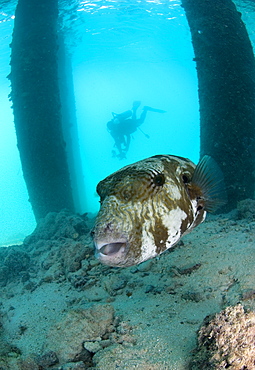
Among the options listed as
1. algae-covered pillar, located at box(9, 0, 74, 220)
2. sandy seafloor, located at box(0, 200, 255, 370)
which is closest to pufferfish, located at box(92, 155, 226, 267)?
sandy seafloor, located at box(0, 200, 255, 370)

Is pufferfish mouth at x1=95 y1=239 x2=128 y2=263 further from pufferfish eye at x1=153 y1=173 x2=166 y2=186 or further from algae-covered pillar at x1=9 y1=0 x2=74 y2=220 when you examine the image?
algae-covered pillar at x1=9 y1=0 x2=74 y2=220

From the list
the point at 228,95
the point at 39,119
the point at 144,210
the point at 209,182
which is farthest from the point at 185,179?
the point at 39,119

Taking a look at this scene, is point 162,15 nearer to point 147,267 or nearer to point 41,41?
point 41,41

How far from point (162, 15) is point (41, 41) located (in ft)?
46.5

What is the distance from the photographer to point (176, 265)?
11.5ft

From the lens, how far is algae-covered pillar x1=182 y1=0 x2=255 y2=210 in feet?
22.1

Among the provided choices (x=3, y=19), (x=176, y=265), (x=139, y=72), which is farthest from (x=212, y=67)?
(x=139, y=72)

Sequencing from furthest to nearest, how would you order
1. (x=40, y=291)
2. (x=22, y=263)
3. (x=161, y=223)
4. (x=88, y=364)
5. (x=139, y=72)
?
(x=139, y=72)
(x=22, y=263)
(x=40, y=291)
(x=88, y=364)
(x=161, y=223)

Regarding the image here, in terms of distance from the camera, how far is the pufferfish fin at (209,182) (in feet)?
6.45

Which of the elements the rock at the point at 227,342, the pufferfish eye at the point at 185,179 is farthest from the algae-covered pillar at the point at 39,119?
the rock at the point at 227,342

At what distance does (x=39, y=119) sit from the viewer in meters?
10.3

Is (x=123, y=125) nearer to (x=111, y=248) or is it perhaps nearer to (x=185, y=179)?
(x=185, y=179)

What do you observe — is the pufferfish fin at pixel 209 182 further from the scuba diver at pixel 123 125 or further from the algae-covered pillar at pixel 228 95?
the scuba diver at pixel 123 125

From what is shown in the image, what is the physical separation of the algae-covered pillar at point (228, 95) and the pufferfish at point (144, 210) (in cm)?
531
